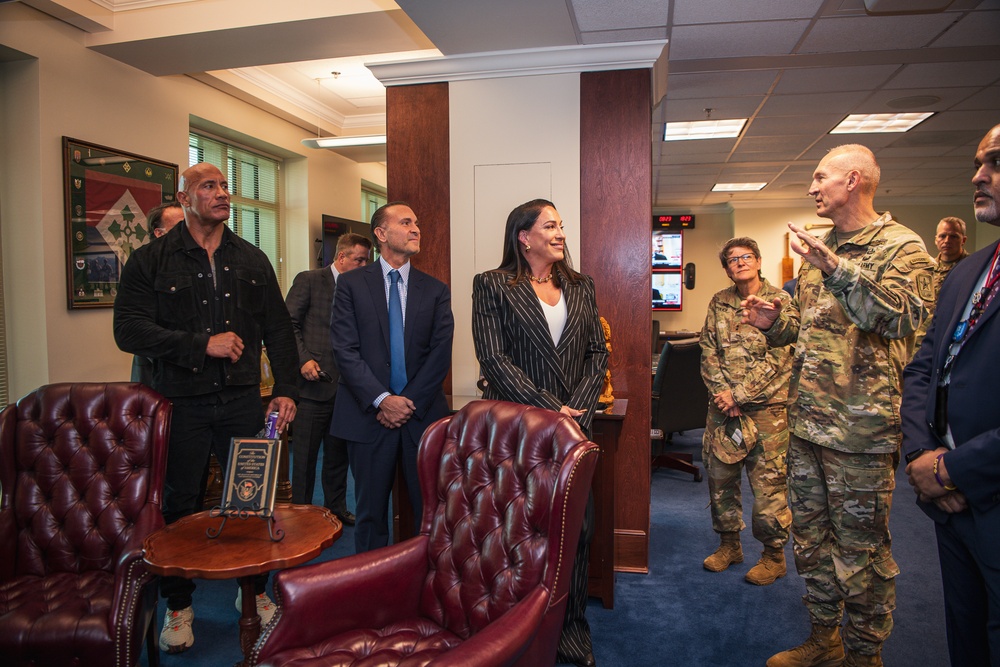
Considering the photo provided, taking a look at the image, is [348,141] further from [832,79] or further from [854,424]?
[854,424]

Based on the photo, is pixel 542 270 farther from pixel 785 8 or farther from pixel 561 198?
pixel 785 8

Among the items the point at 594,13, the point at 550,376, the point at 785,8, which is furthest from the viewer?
the point at 785,8

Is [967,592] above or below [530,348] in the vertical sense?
below

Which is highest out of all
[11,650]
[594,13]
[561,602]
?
[594,13]

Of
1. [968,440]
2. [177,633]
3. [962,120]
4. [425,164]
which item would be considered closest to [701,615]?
[968,440]

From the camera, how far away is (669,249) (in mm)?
11648

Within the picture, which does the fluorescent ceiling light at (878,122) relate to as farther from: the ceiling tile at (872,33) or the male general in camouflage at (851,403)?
the male general in camouflage at (851,403)

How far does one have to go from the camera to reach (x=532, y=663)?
1.54 m

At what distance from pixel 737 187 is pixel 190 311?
8.87 meters

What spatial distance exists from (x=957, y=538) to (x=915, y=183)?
959cm

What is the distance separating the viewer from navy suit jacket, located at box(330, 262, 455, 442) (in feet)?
8.76

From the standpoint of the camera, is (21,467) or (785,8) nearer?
(21,467)

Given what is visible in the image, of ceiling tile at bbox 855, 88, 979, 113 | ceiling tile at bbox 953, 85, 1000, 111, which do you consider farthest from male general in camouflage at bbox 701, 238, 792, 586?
ceiling tile at bbox 953, 85, 1000, 111

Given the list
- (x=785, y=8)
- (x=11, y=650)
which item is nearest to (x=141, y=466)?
(x=11, y=650)
